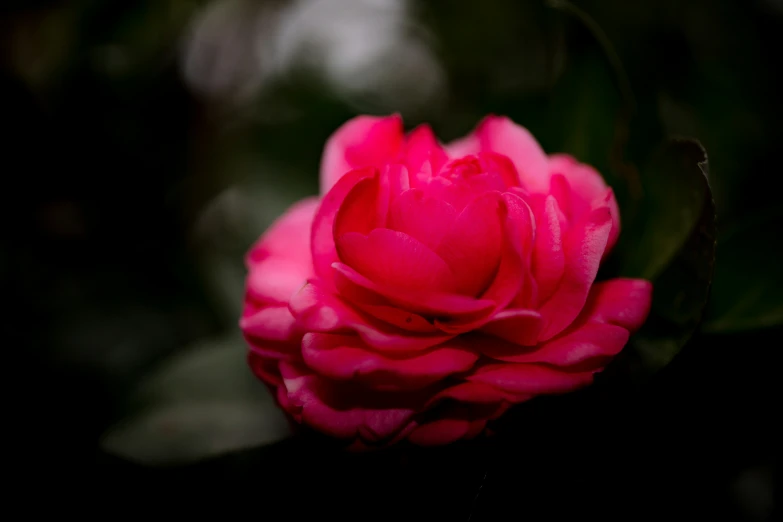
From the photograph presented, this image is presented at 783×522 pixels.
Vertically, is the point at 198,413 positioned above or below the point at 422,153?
below

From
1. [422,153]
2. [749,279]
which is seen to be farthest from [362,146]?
[749,279]

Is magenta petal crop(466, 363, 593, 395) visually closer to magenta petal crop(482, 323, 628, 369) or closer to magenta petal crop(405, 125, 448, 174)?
magenta petal crop(482, 323, 628, 369)

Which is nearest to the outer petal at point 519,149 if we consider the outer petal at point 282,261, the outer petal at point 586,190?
the outer petal at point 586,190

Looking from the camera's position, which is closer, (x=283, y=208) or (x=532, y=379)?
(x=532, y=379)

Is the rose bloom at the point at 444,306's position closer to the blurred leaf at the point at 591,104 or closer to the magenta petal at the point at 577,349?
the magenta petal at the point at 577,349

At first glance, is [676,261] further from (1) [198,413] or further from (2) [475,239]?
(1) [198,413]

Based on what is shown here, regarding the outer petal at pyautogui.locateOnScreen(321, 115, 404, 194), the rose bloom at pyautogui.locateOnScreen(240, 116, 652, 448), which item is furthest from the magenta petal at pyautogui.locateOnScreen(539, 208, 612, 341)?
the outer petal at pyautogui.locateOnScreen(321, 115, 404, 194)
